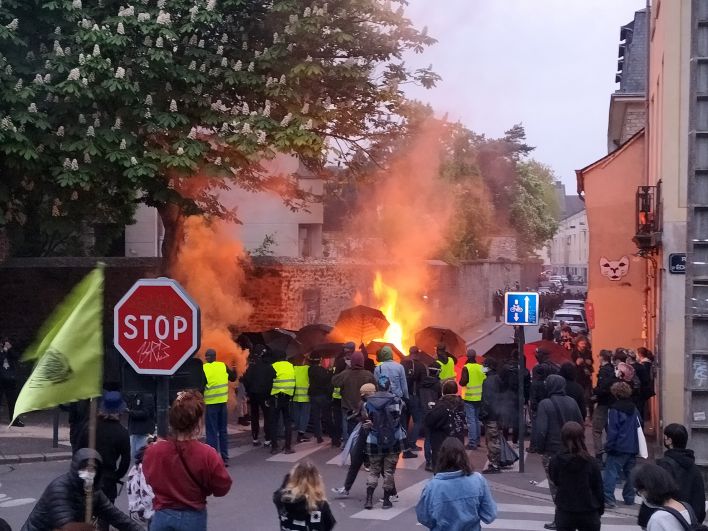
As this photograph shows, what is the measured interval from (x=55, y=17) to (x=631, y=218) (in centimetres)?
1448

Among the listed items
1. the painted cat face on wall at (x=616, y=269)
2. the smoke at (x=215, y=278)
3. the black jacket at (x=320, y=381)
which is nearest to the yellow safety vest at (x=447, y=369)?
the black jacket at (x=320, y=381)

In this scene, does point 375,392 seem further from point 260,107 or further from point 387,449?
point 260,107

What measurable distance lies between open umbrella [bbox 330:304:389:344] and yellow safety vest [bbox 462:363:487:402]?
5.25m

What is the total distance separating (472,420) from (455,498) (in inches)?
352

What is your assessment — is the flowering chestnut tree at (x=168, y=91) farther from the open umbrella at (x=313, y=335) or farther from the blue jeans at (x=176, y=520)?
the blue jeans at (x=176, y=520)

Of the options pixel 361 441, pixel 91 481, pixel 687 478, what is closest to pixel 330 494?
pixel 361 441

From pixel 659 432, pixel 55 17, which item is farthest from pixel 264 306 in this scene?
pixel 659 432

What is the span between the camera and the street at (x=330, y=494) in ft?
36.9

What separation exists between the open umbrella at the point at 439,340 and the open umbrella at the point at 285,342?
7.79 feet

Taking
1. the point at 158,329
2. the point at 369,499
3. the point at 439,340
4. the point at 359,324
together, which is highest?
the point at 158,329

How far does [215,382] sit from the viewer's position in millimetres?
14453

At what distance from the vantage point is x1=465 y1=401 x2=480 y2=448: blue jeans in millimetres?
15818

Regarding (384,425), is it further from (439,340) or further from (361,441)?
(439,340)

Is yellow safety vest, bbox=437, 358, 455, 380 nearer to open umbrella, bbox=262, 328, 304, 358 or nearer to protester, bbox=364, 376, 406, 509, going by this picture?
open umbrella, bbox=262, 328, 304, 358
